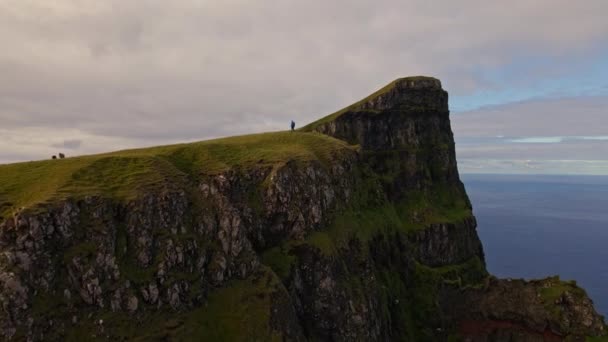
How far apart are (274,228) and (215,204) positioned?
13.0 meters

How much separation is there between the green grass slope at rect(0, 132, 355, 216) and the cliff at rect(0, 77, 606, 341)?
12.6 inches

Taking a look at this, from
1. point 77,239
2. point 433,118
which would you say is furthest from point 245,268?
point 433,118

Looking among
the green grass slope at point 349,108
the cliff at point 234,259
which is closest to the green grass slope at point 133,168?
the cliff at point 234,259

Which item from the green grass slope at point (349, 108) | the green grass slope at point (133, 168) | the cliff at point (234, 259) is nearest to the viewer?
the cliff at point (234, 259)

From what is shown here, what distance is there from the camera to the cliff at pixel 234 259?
57281 millimetres

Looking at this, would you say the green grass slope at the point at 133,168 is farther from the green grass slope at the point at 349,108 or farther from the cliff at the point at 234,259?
the green grass slope at the point at 349,108

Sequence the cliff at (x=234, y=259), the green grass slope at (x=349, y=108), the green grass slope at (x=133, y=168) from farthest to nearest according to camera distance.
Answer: the green grass slope at (x=349, y=108), the green grass slope at (x=133, y=168), the cliff at (x=234, y=259)

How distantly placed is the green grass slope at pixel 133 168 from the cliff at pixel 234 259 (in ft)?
1.05

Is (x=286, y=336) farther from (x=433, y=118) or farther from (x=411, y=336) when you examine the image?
(x=433, y=118)

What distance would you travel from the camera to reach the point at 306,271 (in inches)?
3051

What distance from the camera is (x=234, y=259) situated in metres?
70.9

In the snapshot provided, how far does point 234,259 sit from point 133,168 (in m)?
23.8

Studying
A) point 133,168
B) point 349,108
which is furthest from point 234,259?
point 349,108

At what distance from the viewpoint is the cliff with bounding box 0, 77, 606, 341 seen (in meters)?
57.3
